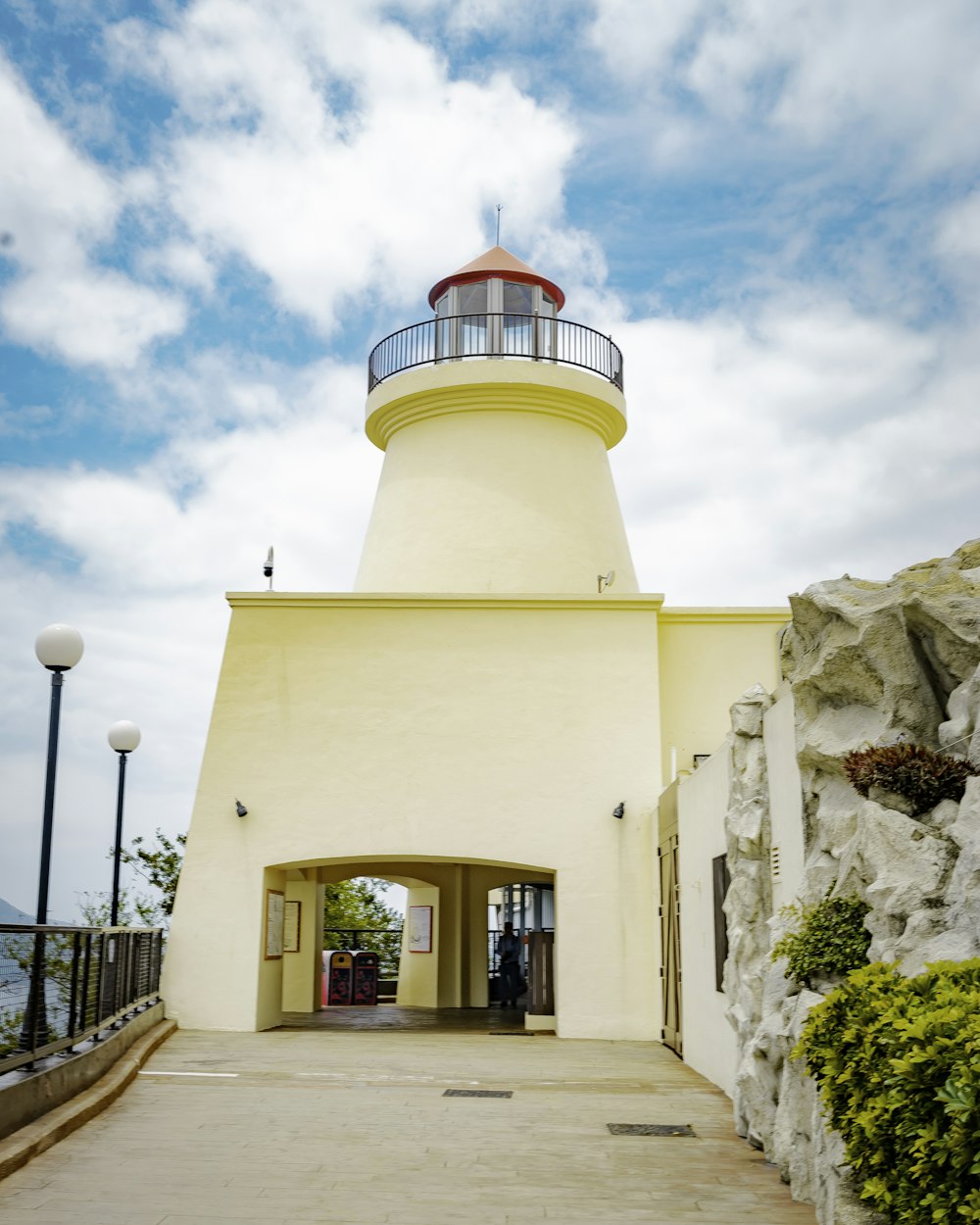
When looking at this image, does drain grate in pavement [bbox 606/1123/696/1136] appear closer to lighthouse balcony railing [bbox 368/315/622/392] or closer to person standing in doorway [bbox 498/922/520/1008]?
lighthouse balcony railing [bbox 368/315/622/392]

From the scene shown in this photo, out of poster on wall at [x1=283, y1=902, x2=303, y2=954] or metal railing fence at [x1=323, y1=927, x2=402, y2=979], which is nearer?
poster on wall at [x1=283, y1=902, x2=303, y2=954]

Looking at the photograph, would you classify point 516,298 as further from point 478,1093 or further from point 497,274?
point 478,1093

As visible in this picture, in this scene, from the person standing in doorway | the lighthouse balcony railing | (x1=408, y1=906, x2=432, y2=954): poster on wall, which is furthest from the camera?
the person standing in doorway

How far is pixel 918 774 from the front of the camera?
725cm

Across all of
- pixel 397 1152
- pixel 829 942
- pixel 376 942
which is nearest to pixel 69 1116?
pixel 397 1152

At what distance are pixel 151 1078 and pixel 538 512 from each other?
11048 millimetres

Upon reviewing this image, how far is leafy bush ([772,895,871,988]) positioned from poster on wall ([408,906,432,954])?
16.3 m

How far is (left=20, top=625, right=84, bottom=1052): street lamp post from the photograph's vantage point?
8.93m

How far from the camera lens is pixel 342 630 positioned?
1773cm

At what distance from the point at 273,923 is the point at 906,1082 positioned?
13.7 m

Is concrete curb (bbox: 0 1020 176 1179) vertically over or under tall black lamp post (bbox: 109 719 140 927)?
under

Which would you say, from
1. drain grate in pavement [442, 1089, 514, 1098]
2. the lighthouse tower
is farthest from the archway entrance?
drain grate in pavement [442, 1089, 514, 1098]

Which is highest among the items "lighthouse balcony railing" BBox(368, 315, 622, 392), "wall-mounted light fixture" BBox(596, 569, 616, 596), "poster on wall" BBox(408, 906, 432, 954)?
"lighthouse balcony railing" BBox(368, 315, 622, 392)

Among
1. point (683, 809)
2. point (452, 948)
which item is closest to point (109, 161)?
point (683, 809)
